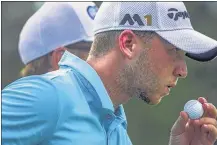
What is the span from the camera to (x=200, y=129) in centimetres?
318

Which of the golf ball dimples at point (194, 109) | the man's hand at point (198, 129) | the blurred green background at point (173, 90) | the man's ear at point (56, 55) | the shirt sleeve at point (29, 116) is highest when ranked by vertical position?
the shirt sleeve at point (29, 116)

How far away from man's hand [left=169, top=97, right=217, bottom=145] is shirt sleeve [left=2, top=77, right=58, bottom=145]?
71 cm

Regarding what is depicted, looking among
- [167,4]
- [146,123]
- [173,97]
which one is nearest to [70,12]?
[167,4]

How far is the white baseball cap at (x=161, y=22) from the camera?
9.90 feet

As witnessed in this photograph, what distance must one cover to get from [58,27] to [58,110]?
4.37ft

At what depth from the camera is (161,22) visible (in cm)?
304

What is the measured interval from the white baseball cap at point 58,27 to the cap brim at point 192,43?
0.87 m

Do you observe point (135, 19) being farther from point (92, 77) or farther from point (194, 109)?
point (194, 109)

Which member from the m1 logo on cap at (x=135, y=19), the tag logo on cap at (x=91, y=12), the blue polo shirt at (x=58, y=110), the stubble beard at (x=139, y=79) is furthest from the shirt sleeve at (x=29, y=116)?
the tag logo on cap at (x=91, y=12)

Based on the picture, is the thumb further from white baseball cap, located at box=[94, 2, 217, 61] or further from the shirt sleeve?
the shirt sleeve

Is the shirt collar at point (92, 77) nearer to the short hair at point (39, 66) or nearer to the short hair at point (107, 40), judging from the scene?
the short hair at point (107, 40)

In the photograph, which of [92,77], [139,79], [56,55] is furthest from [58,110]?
[56,55]

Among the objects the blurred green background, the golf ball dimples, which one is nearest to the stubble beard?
the golf ball dimples

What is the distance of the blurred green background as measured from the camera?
11688mm
